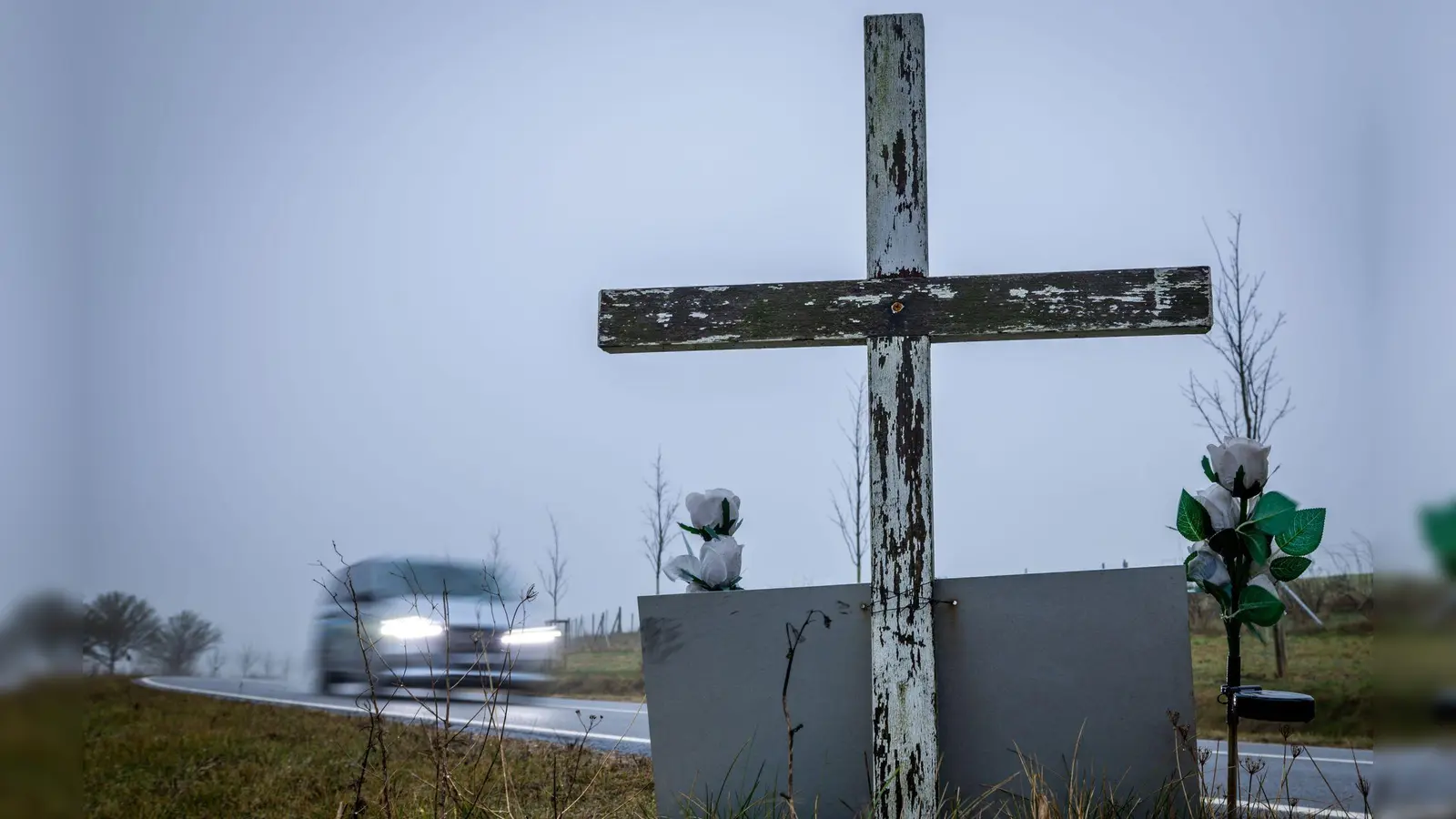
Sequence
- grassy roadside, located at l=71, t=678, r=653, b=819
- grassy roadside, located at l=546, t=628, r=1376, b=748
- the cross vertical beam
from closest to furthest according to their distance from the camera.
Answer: the cross vertical beam, grassy roadside, located at l=71, t=678, r=653, b=819, grassy roadside, located at l=546, t=628, r=1376, b=748

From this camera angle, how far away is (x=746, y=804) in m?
3.30

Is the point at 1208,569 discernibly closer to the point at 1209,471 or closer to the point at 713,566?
the point at 1209,471

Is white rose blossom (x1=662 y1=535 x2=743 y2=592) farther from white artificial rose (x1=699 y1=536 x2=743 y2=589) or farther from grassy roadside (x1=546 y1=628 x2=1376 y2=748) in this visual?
grassy roadside (x1=546 y1=628 x2=1376 y2=748)

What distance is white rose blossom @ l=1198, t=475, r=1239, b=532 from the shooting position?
2979 millimetres

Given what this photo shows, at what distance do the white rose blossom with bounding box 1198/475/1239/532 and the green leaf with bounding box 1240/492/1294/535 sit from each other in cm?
5

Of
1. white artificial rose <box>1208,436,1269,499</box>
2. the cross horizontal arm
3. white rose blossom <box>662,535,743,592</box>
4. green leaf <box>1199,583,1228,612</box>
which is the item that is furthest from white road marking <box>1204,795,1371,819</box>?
white rose blossom <box>662,535,743,592</box>

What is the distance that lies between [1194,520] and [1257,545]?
6.7 inches

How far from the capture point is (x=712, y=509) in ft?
13.1

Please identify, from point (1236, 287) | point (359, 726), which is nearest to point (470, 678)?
point (359, 726)

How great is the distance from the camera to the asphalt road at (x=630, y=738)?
0.50 m

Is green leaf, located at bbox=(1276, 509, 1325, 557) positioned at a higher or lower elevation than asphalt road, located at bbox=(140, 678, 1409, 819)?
higher

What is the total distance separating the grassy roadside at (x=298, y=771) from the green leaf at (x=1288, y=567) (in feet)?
6.74

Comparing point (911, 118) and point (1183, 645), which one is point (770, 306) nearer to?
point (911, 118)

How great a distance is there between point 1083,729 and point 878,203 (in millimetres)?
1790
